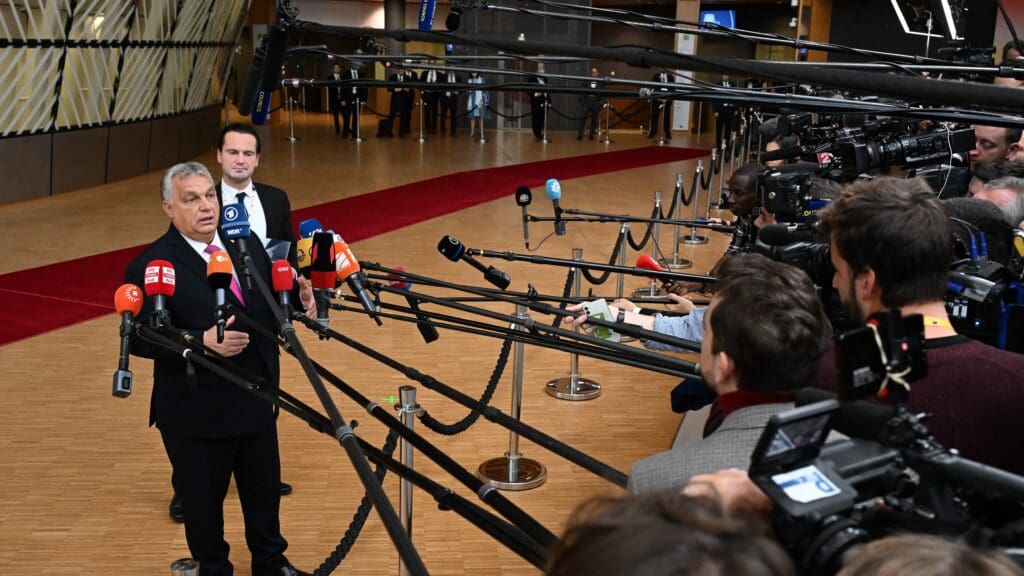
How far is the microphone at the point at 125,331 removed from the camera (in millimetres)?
2688

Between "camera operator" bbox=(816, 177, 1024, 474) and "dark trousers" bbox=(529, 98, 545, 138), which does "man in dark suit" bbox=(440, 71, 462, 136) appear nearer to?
"dark trousers" bbox=(529, 98, 545, 138)

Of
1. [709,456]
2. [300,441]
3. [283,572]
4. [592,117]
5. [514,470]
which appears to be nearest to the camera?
[709,456]

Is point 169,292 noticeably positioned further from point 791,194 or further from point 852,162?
point 852,162

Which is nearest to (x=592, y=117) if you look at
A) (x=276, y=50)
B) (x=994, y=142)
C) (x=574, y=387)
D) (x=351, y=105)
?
A: (x=351, y=105)

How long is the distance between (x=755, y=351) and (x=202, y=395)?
6.87 ft

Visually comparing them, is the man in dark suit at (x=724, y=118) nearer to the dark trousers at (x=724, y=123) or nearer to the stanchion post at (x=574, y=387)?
the dark trousers at (x=724, y=123)

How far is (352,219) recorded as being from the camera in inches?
424

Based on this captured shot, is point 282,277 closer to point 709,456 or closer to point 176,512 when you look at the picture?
point 709,456

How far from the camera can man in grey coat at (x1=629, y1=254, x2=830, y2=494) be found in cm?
176

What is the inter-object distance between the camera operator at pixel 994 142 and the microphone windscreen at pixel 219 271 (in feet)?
10.8

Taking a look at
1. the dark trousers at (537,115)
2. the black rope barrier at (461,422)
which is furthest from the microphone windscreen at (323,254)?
the dark trousers at (537,115)

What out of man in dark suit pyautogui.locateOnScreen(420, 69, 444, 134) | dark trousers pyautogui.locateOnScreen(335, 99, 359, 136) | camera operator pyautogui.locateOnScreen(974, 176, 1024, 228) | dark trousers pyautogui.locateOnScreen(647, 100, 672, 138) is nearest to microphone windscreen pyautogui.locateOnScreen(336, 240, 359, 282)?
camera operator pyautogui.locateOnScreen(974, 176, 1024, 228)

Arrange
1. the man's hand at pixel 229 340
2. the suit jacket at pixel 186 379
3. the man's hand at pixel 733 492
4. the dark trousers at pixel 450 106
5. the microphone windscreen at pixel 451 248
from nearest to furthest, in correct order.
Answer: the man's hand at pixel 733 492 < the man's hand at pixel 229 340 < the suit jacket at pixel 186 379 < the microphone windscreen at pixel 451 248 < the dark trousers at pixel 450 106

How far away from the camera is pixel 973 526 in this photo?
41.5 inches
